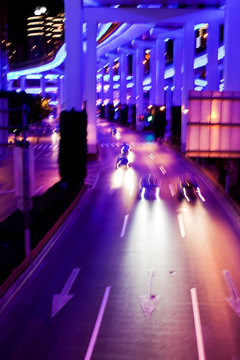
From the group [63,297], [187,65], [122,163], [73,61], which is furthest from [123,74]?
[63,297]

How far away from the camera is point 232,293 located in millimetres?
17391

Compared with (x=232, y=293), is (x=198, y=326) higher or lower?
higher

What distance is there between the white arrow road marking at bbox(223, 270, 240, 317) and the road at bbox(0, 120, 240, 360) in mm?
42

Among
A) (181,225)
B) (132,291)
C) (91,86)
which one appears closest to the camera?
(132,291)

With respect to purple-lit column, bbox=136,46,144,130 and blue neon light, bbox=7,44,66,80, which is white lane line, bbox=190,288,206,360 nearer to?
purple-lit column, bbox=136,46,144,130

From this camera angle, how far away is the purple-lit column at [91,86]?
57.7 metres

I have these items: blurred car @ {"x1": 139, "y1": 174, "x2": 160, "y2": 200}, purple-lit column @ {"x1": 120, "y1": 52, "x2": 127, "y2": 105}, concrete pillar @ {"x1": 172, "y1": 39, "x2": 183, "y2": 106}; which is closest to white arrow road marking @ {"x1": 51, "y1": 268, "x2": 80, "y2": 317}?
blurred car @ {"x1": 139, "y1": 174, "x2": 160, "y2": 200}

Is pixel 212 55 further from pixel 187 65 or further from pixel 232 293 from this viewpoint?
pixel 232 293

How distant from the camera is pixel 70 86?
134 feet

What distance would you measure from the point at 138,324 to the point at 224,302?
11.5 feet

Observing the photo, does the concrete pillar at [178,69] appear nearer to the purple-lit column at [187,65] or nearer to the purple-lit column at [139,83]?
the purple-lit column at [187,65]

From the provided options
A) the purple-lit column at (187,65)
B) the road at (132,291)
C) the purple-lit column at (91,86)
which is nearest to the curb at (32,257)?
the road at (132,291)

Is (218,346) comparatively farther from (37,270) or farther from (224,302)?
(37,270)

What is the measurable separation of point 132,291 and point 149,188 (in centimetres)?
2286
